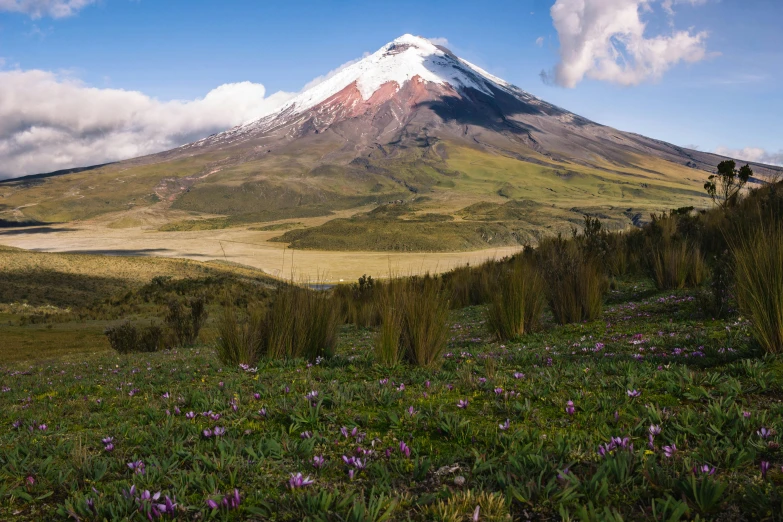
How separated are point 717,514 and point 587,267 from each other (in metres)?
6.86

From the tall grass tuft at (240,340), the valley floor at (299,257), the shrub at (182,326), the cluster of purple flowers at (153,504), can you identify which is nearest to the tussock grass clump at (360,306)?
the shrub at (182,326)

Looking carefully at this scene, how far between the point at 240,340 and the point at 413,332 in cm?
239

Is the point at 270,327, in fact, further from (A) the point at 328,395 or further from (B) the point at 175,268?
(B) the point at 175,268

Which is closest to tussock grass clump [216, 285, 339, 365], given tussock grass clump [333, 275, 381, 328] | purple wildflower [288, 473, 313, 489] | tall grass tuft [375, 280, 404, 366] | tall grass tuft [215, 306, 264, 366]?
tall grass tuft [215, 306, 264, 366]

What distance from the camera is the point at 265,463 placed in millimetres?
3166

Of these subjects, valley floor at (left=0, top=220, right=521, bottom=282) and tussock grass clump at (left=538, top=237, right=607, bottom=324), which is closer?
tussock grass clump at (left=538, top=237, right=607, bottom=324)

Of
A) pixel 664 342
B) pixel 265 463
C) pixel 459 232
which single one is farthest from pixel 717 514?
pixel 459 232

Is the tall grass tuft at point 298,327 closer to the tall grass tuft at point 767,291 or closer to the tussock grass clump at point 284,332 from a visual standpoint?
the tussock grass clump at point 284,332

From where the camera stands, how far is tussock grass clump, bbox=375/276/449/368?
5.92 meters

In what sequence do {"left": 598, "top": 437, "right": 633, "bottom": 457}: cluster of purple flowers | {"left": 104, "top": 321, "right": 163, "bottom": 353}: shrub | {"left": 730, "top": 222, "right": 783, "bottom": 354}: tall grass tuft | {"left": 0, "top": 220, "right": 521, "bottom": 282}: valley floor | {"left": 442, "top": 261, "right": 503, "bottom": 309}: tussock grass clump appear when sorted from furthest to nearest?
{"left": 0, "top": 220, "right": 521, "bottom": 282}: valley floor → {"left": 442, "top": 261, "right": 503, "bottom": 309}: tussock grass clump → {"left": 104, "top": 321, "right": 163, "bottom": 353}: shrub → {"left": 730, "top": 222, "right": 783, "bottom": 354}: tall grass tuft → {"left": 598, "top": 437, "right": 633, "bottom": 457}: cluster of purple flowers

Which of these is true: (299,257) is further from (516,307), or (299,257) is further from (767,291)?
(767,291)

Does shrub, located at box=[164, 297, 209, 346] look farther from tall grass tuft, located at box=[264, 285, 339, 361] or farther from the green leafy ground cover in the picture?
the green leafy ground cover

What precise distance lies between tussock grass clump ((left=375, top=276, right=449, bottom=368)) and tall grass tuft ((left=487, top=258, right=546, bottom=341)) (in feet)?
7.36

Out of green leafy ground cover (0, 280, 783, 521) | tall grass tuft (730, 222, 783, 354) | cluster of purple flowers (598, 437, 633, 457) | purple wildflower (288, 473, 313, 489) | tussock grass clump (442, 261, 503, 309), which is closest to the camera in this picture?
green leafy ground cover (0, 280, 783, 521)
